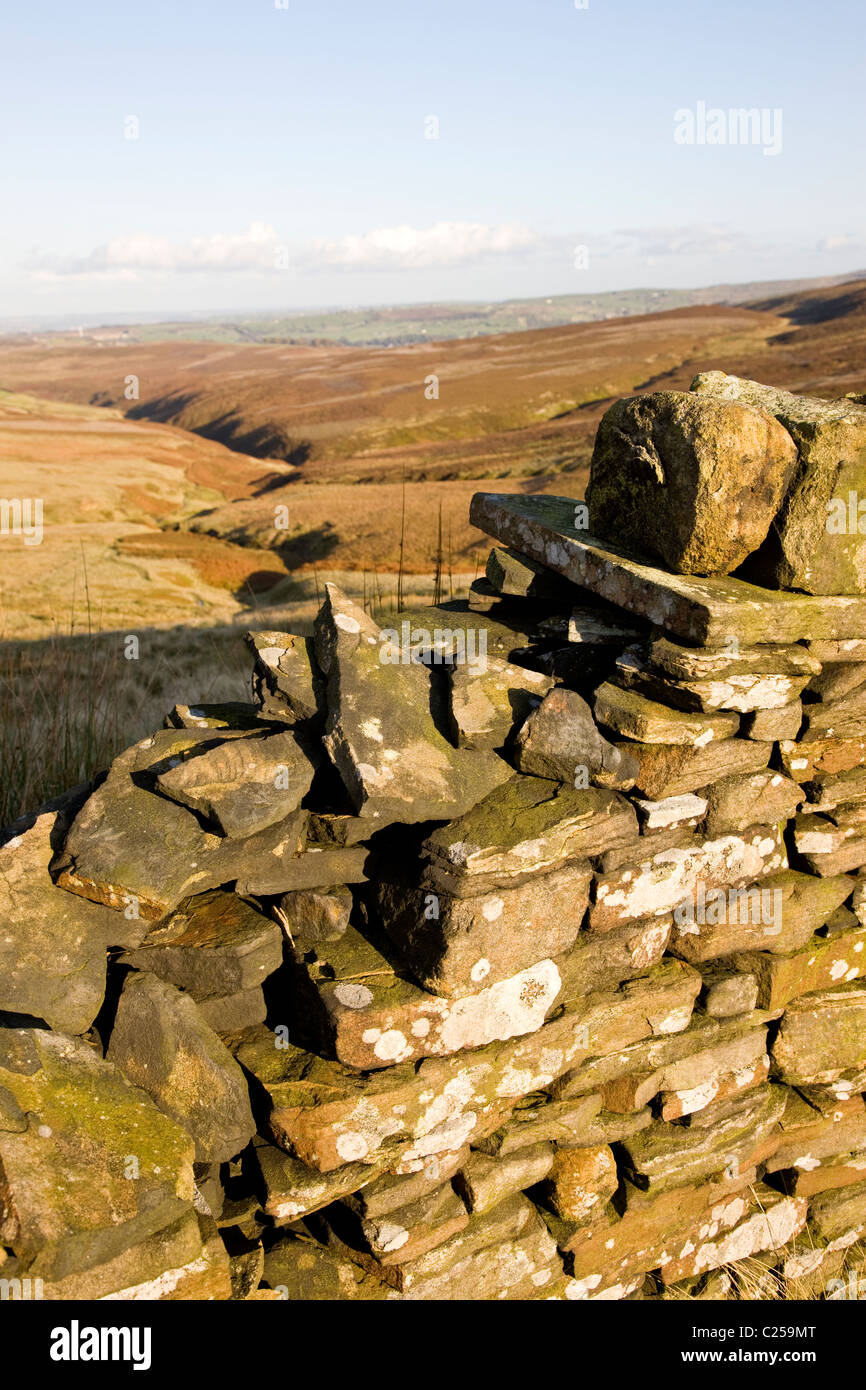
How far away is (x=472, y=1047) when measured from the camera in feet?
13.3

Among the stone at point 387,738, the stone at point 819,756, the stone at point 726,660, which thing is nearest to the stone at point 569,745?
the stone at point 387,738

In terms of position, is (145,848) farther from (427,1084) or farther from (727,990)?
(727,990)

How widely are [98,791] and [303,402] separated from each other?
3117 inches

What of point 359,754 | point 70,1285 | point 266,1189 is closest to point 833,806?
point 359,754

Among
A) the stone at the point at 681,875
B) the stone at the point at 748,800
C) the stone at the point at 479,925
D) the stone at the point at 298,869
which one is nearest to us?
the stone at the point at 479,925

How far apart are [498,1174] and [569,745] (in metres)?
2.10

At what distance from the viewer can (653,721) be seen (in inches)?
167

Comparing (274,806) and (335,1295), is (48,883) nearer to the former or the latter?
(274,806)

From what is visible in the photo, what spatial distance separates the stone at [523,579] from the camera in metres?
5.18

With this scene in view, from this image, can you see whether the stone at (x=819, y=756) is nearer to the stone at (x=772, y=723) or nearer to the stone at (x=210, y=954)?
the stone at (x=772, y=723)

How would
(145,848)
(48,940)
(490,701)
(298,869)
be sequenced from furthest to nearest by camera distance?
(490,701) → (298,869) → (145,848) → (48,940)

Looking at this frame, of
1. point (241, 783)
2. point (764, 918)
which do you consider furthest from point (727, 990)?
point (241, 783)

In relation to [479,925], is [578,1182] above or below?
below

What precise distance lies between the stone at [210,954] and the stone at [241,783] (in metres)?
0.50
